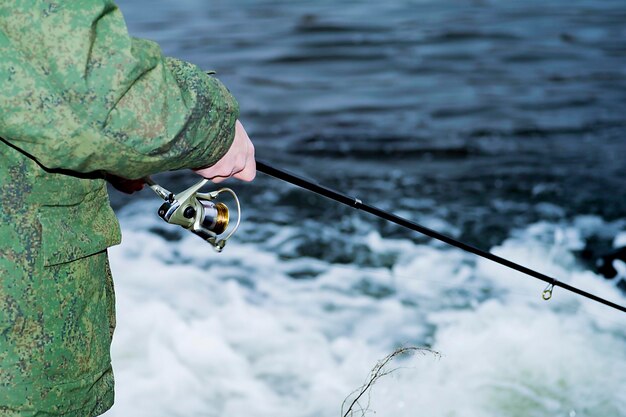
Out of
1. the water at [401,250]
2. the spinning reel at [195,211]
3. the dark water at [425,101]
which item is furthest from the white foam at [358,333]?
the spinning reel at [195,211]

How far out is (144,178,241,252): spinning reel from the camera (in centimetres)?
211

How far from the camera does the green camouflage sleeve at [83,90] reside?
1478 millimetres

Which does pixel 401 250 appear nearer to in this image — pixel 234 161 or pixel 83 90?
pixel 234 161

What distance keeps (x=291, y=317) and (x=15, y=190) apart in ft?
10.2

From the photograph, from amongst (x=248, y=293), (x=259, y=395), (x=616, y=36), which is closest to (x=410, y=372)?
(x=259, y=395)

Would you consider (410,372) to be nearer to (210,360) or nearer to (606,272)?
(210,360)

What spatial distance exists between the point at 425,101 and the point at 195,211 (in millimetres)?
6739

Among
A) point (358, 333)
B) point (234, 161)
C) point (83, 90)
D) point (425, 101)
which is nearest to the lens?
point (83, 90)

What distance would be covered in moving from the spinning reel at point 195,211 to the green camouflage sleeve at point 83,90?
455 mm

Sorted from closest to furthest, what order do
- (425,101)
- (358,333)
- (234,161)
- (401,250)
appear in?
(234,161) < (358,333) < (401,250) < (425,101)

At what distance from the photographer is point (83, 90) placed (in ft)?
4.95

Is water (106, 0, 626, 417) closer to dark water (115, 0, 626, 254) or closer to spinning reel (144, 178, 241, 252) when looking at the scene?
dark water (115, 0, 626, 254)

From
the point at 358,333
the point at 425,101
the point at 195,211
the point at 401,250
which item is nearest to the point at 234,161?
the point at 195,211

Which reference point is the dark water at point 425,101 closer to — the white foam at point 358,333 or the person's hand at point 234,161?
the white foam at point 358,333
